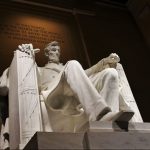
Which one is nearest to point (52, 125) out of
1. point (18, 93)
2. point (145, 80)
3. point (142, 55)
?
point (18, 93)

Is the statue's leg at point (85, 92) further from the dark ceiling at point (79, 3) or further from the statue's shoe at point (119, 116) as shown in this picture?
the dark ceiling at point (79, 3)

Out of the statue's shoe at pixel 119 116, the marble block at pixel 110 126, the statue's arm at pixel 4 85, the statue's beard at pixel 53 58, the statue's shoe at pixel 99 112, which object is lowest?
the marble block at pixel 110 126

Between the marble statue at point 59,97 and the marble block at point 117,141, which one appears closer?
the marble block at point 117,141

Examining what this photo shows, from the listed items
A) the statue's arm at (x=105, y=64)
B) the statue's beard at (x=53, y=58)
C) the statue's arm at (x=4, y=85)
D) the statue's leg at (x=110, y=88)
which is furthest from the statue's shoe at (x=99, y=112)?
the statue's beard at (x=53, y=58)

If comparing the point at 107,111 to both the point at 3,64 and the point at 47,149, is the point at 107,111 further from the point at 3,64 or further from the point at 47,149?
the point at 3,64

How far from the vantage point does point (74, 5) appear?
20.4ft

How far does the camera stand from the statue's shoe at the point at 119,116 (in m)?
2.53

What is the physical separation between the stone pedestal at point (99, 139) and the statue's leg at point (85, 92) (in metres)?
0.12

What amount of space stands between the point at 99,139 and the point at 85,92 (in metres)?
0.46

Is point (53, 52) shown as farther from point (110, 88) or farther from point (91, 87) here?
point (91, 87)

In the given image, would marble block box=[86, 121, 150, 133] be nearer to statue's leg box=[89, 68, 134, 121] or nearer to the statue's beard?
statue's leg box=[89, 68, 134, 121]


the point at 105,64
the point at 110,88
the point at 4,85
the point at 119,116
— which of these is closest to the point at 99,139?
the point at 119,116

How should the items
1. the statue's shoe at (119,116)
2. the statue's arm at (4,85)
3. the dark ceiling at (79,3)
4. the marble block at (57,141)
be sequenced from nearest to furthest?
the marble block at (57,141) < the statue's shoe at (119,116) < the statue's arm at (4,85) < the dark ceiling at (79,3)

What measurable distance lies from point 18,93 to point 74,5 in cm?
338
